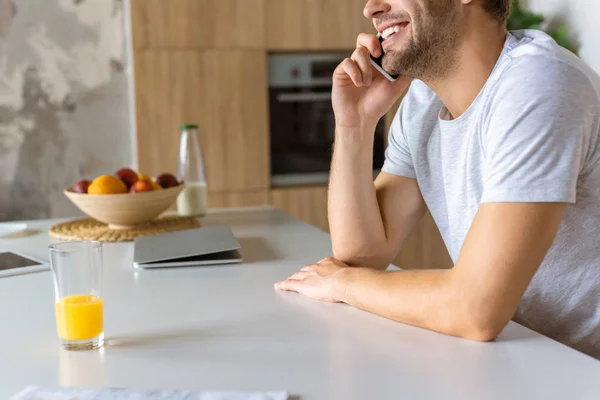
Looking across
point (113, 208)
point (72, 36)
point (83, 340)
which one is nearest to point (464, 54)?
point (83, 340)

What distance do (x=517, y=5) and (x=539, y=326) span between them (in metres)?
2.79

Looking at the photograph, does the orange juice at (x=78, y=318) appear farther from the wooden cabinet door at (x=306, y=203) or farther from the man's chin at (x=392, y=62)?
the wooden cabinet door at (x=306, y=203)

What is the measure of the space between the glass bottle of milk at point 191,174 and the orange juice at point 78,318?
1125mm

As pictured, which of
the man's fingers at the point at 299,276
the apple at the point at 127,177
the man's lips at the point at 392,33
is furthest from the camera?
the apple at the point at 127,177

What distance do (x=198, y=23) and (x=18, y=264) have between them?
214 centimetres

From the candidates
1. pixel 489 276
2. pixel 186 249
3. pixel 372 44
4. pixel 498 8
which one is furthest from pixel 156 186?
pixel 489 276

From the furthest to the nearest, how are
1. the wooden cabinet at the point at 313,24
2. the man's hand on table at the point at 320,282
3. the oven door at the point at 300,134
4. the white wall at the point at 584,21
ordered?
the oven door at the point at 300,134
the wooden cabinet at the point at 313,24
the white wall at the point at 584,21
the man's hand on table at the point at 320,282

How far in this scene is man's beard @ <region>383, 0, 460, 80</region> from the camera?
4.55 ft

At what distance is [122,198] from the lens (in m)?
1.90

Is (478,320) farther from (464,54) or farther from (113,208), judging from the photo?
(113,208)

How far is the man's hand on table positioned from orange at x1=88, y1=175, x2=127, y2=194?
72cm

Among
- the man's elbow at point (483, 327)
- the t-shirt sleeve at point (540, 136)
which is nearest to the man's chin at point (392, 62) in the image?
the t-shirt sleeve at point (540, 136)

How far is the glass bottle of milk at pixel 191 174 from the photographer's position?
7.21ft

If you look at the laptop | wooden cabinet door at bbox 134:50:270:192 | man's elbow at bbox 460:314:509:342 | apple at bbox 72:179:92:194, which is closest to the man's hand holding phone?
the laptop
